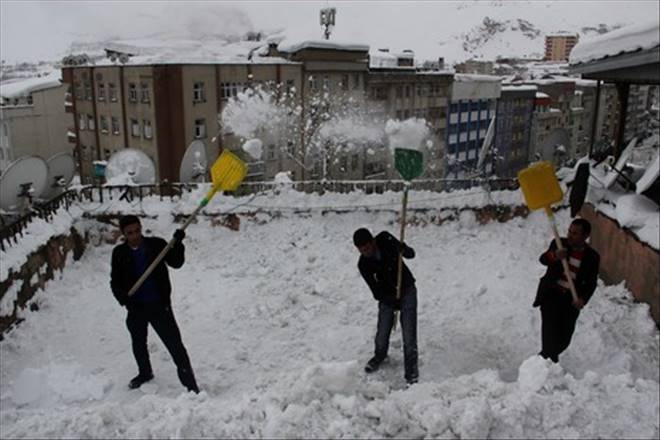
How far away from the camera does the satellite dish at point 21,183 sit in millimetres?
8375

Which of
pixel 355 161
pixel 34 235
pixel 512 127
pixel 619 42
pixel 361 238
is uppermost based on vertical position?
pixel 619 42

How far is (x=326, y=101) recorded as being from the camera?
114 ft

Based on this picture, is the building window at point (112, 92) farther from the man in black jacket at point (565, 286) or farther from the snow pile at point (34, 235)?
the man in black jacket at point (565, 286)

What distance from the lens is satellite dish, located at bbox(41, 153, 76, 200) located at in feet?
31.2

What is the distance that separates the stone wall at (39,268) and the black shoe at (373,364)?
399cm

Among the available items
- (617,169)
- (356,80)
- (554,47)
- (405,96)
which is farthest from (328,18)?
(554,47)

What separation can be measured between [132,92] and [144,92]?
1.31 meters

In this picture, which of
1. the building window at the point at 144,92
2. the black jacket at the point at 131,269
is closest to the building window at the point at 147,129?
the building window at the point at 144,92

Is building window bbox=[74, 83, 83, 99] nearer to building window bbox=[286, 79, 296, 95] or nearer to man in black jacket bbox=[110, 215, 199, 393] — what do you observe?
building window bbox=[286, 79, 296, 95]

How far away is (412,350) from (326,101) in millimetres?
31070

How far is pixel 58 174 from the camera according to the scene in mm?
10062

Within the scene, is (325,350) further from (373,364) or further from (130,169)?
(130,169)

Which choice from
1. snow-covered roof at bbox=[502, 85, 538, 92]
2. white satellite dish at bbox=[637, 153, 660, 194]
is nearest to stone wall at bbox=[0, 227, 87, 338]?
white satellite dish at bbox=[637, 153, 660, 194]

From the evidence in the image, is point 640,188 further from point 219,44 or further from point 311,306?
point 219,44
